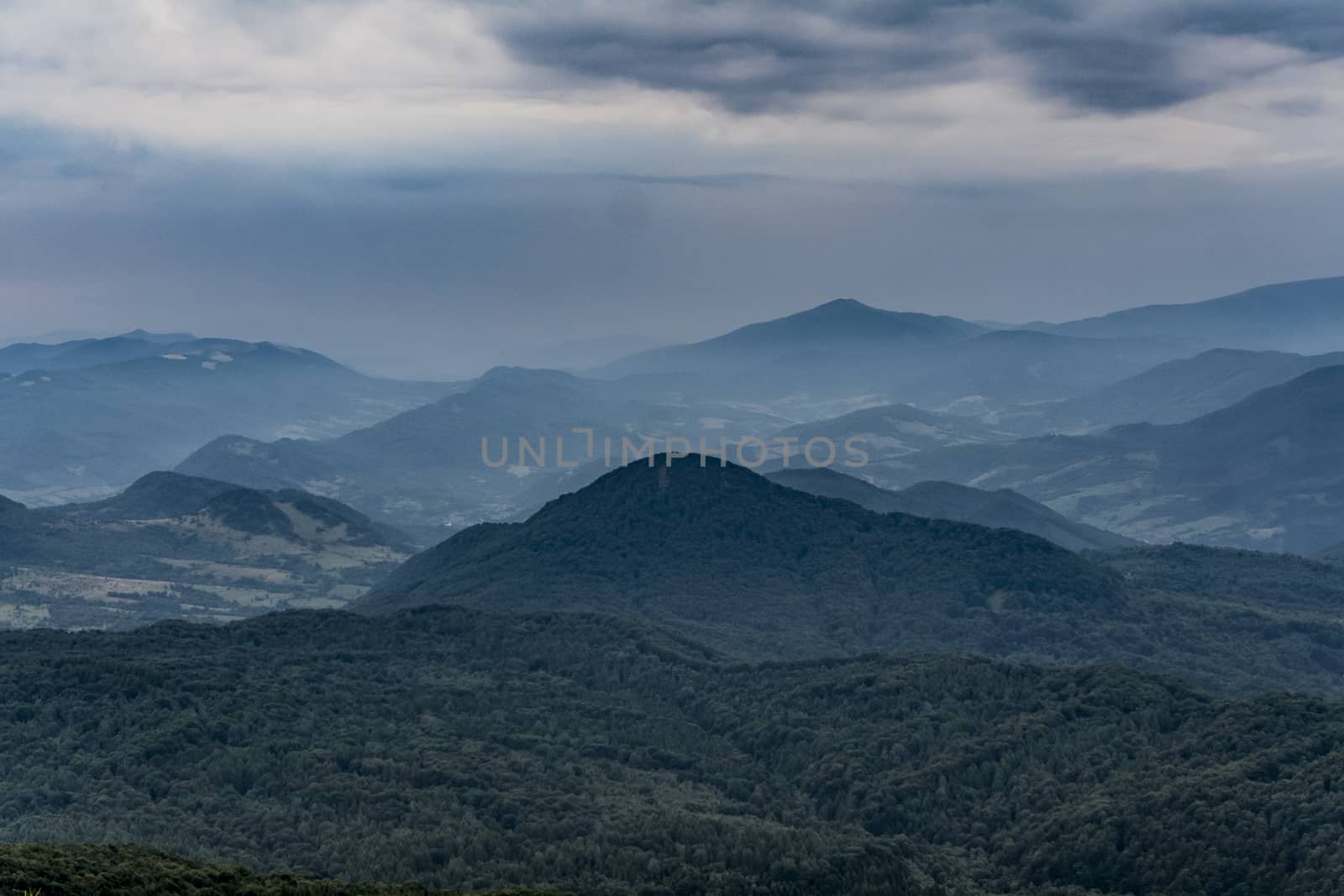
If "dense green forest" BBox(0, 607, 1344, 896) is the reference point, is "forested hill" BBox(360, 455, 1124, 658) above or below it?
above

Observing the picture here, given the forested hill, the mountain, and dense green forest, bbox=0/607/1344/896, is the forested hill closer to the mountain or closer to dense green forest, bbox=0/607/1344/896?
the mountain

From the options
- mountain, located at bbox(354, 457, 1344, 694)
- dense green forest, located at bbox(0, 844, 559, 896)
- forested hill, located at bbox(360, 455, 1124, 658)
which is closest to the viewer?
dense green forest, located at bbox(0, 844, 559, 896)

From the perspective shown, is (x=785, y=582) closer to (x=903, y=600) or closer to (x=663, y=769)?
(x=903, y=600)

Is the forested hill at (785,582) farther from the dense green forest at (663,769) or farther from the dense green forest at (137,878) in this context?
the dense green forest at (137,878)

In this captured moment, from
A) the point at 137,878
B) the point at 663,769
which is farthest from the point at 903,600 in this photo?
the point at 137,878

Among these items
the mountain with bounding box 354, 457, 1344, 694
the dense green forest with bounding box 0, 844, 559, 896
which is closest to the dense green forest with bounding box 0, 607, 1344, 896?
the dense green forest with bounding box 0, 844, 559, 896

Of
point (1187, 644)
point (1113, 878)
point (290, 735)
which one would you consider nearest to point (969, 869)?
point (1113, 878)
